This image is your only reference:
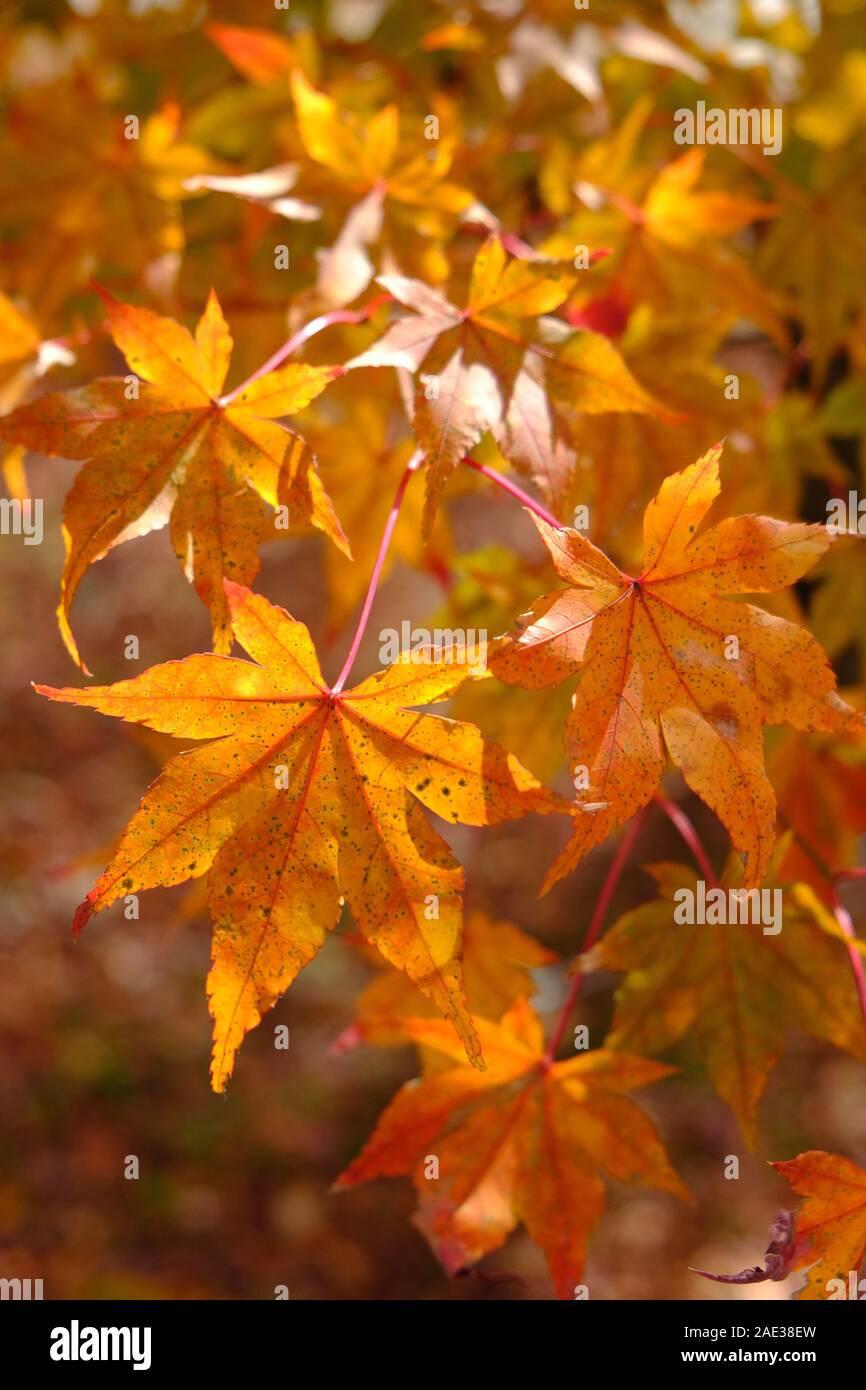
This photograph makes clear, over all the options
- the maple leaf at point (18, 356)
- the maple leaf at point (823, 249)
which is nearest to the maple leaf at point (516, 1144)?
the maple leaf at point (18, 356)

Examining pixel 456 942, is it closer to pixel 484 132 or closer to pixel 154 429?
pixel 154 429

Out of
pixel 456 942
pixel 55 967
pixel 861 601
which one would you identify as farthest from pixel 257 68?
pixel 55 967

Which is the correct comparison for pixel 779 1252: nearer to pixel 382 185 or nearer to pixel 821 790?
pixel 821 790

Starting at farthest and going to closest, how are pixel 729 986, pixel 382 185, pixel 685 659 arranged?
pixel 382 185, pixel 729 986, pixel 685 659

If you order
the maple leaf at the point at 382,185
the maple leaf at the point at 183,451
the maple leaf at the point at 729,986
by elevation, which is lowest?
the maple leaf at the point at 729,986

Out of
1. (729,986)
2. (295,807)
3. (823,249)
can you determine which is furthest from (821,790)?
(295,807)

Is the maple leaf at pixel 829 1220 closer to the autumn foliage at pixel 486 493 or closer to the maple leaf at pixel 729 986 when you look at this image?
the autumn foliage at pixel 486 493

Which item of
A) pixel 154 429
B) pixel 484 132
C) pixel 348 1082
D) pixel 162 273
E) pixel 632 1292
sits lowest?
pixel 632 1292
